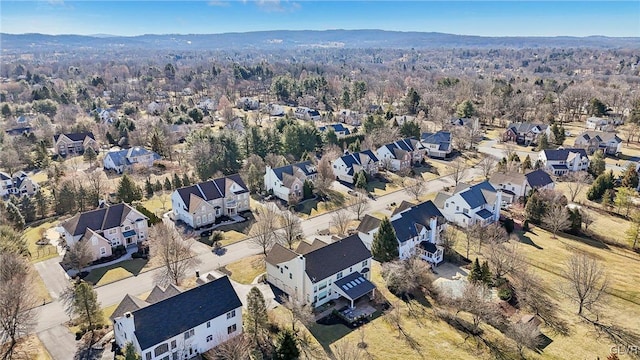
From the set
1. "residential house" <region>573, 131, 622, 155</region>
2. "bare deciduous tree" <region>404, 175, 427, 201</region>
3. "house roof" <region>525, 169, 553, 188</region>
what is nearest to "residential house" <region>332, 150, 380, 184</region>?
"bare deciduous tree" <region>404, 175, 427, 201</region>

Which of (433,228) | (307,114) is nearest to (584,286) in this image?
(433,228)

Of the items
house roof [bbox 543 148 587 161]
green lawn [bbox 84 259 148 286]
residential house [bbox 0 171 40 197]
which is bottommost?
green lawn [bbox 84 259 148 286]

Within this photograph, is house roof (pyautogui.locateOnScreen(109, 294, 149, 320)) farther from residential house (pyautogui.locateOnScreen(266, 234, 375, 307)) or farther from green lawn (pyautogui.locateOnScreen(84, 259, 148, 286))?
residential house (pyautogui.locateOnScreen(266, 234, 375, 307))

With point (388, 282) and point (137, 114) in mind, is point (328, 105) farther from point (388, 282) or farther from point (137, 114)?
point (388, 282)

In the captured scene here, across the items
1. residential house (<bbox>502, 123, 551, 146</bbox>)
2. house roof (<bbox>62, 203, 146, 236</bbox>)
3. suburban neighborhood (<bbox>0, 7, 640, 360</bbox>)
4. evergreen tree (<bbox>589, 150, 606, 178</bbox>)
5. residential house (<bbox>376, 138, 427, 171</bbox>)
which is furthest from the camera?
residential house (<bbox>502, 123, 551, 146</bbox>)

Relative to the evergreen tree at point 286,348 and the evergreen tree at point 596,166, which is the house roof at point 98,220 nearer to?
the evergreen tree at point 286,348

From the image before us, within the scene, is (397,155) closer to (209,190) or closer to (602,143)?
(209,190)
